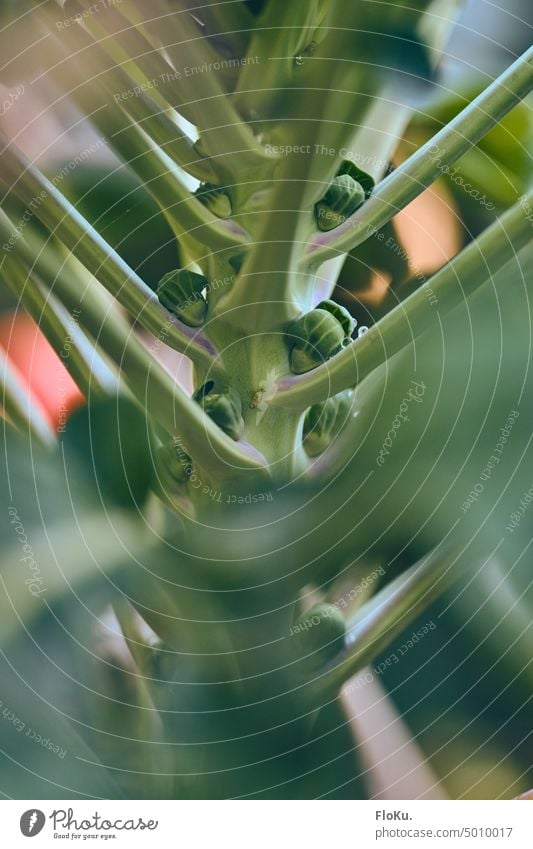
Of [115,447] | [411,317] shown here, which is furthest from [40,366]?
[411,317]

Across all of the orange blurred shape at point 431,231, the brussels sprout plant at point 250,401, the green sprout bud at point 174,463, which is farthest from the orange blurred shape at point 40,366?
the orange blurred shape at point 431,231

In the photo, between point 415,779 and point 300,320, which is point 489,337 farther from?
point 415,779

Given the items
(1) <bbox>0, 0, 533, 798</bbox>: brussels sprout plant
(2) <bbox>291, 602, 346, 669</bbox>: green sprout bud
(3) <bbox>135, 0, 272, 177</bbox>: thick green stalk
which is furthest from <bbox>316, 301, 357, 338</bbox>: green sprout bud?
(2) <bbox>291, 602, 346, 669</bbox>: green sprout bud

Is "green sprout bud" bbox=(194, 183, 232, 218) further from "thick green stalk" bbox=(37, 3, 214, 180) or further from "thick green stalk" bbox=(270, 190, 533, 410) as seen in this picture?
"thick green stalk" bbox=(270, 190, 533, 410)

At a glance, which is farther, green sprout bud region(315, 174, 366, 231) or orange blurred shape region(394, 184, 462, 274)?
orange blurred shape region(394, 184, 462, 274)

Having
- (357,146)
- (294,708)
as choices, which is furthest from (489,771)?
(357,146)

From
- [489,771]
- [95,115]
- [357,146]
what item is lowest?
[489,771]

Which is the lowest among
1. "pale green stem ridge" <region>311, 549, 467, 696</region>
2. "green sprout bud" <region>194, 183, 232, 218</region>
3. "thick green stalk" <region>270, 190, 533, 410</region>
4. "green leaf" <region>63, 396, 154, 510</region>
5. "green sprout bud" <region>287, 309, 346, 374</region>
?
"pale green stem ridge" <region>311, 549, 467, 696</region>

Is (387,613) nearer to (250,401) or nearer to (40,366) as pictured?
(250,401)
